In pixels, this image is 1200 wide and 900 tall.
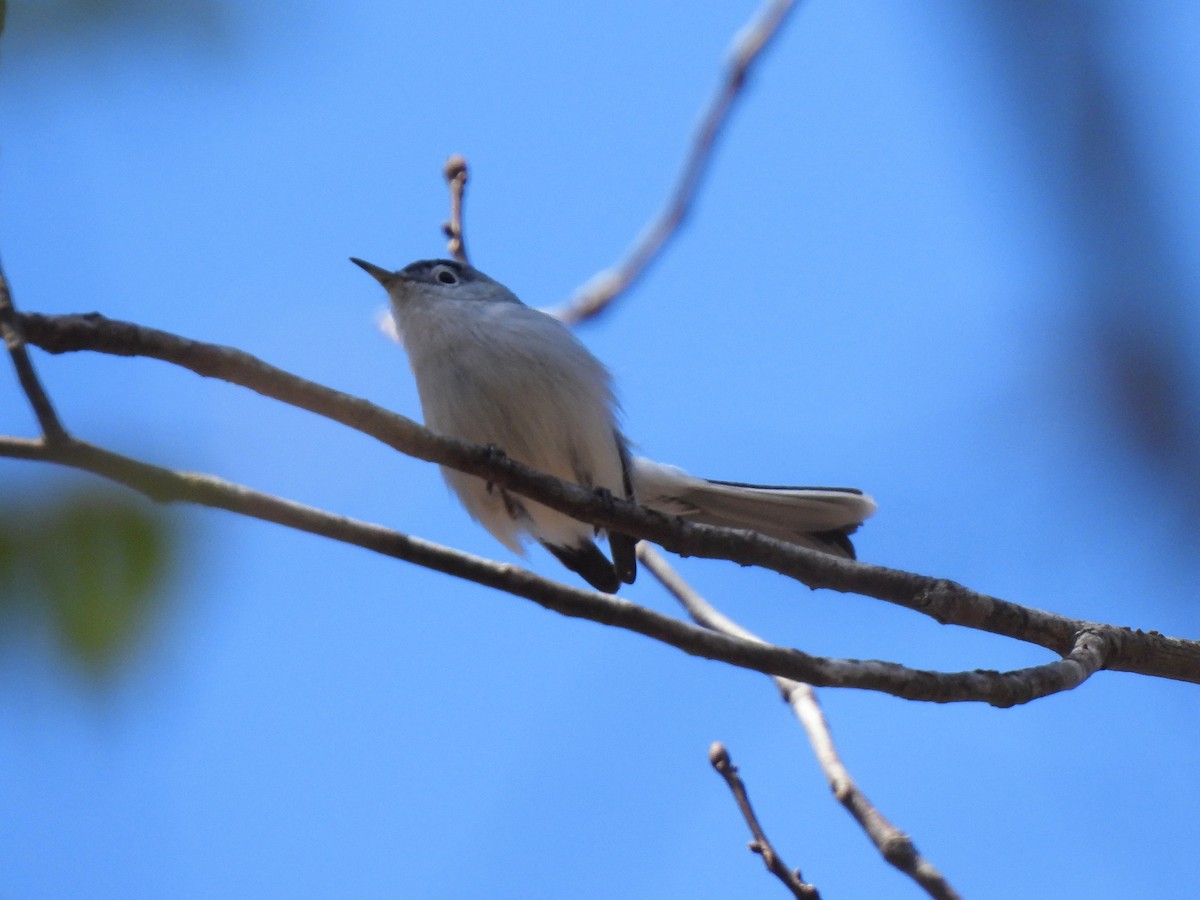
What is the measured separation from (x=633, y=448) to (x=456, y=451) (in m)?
2.13

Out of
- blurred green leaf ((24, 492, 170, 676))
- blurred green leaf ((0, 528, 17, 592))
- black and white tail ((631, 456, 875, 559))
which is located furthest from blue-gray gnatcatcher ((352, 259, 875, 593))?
blurred green leaf ((0, 528, 17, 592))

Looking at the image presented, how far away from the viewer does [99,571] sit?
1.79 meters

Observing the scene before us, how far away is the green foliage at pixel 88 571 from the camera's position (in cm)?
170

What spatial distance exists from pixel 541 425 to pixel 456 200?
0.97 m

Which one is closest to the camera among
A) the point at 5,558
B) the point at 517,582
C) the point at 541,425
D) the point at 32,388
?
the point at 5,558

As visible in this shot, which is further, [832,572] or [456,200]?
[456,200]

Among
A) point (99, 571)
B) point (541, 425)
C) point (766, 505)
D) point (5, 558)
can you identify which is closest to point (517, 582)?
point (99, 571)

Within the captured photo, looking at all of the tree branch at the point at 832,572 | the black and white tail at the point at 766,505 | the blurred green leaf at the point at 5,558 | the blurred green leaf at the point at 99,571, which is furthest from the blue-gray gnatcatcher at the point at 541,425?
the blurred green leaf at the point at 5,558

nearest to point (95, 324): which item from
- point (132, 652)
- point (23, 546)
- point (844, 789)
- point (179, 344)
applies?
point (179, 344)

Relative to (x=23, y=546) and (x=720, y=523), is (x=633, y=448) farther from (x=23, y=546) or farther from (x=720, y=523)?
(x=23, y=546)

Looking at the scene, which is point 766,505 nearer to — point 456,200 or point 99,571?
point 456,200

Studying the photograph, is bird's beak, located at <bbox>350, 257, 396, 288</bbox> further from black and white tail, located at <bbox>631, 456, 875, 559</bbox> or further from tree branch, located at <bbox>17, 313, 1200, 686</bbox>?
tree branch, located at <bbox>17, 313, 1200, 686</bbox>

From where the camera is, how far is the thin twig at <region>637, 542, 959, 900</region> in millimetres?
2449

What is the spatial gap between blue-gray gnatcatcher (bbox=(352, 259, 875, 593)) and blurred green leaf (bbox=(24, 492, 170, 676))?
2.34 meters
